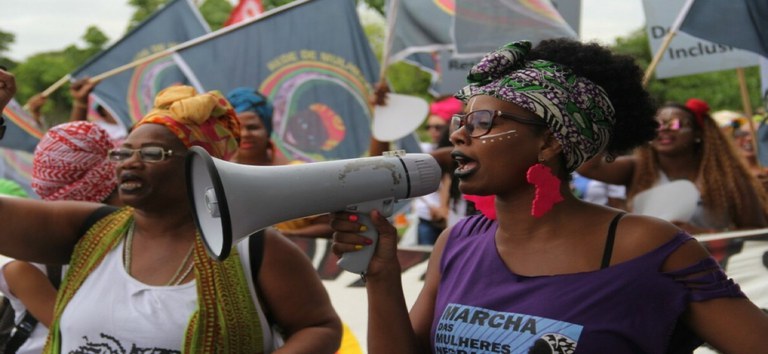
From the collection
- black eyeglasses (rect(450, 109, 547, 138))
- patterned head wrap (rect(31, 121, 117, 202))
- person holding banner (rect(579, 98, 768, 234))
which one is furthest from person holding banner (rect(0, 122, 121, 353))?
person holding banner (rect(579, 98, 768, 234))

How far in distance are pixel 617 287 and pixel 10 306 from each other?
2.21 meters

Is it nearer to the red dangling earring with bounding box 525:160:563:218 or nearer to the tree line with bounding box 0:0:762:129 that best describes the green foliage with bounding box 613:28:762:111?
the tree line with bounding box 0:0:762:129

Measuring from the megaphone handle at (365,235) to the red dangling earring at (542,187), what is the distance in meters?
0.33

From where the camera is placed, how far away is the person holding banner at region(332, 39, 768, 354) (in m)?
1.91

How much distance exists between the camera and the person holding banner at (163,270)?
249 cm

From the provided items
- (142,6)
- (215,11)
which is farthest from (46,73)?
(215,11)

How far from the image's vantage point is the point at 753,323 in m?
1.88

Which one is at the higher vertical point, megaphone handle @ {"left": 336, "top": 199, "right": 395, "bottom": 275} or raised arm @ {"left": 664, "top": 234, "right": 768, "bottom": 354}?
megaphone handle @ {"left": 336, "top": 199, "right": 395, "bottom": 275}

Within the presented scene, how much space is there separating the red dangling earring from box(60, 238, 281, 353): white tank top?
0.93 m

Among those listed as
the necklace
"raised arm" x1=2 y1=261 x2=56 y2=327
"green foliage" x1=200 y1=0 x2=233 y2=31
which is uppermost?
"green foliage" x1=200 y1=0 x2=233 y2=31

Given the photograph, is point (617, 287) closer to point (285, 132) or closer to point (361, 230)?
point (361, 230)

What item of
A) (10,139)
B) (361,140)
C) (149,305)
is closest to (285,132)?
(361,140)

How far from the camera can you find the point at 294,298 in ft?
8.52

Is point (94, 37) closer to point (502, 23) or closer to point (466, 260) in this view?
point (502, 23)
